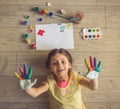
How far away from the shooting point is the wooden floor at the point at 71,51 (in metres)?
1.22

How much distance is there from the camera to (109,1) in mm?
1263

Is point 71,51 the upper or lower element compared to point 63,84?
upper

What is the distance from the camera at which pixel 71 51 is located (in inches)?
48.6

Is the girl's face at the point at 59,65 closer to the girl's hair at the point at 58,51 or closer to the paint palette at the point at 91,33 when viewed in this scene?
the girl's hair at the point at 58,51

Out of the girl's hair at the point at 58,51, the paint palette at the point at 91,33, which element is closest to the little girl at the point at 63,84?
the girl's hair at the point at 58,51

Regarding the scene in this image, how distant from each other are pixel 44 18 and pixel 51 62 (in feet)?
0.88

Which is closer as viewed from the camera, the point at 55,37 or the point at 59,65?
the point at 59,65

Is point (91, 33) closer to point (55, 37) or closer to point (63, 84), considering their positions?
point (55, 37)

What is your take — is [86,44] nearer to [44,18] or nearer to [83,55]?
[83,55]

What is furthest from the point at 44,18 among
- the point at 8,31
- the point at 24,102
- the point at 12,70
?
the point at 24,102

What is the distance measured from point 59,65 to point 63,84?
0.34 ft

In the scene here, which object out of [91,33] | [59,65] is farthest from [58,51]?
[91,33]

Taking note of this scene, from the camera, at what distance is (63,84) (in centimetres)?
113

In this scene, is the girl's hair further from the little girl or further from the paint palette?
the paint palette
